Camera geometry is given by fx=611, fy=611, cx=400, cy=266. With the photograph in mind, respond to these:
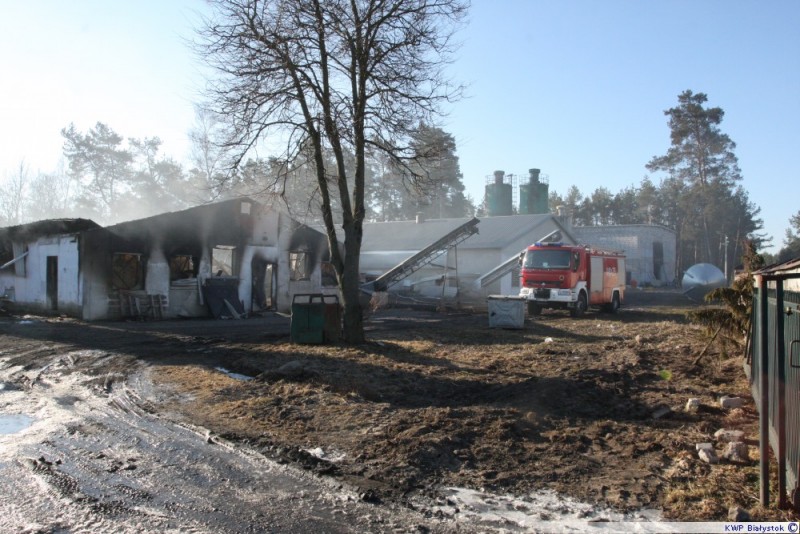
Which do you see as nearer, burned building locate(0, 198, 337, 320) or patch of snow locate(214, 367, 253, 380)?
patch of snow locate(214, 367, 253, 380)

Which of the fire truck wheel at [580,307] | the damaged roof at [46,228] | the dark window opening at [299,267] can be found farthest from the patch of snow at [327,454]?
the dark window opening at [299,267]

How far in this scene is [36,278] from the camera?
1018 inches

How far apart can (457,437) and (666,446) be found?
2307 millimetres

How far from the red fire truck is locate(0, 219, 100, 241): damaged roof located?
57.0 ft

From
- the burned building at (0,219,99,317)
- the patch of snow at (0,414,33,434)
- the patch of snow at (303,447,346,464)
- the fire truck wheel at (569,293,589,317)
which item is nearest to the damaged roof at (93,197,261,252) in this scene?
the burned building at (0,219,99,317)

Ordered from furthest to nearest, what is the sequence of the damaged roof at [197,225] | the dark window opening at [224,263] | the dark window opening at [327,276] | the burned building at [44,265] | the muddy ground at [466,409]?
the dark window opening at [327,276] < the dark window opening at [224,263] < the damaged roof at [197,225] < the burned building at [44,265] < the muddy ground at [466,409]

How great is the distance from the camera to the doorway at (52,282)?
2483 centimetres

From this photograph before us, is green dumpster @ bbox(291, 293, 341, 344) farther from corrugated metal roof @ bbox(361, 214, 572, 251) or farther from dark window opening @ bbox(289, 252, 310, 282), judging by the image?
corrugated metal roof @ bbox(361, 214, 572, 251)

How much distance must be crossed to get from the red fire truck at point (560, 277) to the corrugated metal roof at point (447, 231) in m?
12.0

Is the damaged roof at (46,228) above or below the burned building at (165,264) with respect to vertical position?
above

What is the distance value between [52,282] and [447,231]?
2509 centimetres

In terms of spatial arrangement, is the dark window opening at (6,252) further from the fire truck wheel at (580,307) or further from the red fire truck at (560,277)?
the fire truck wheel at (580,307)

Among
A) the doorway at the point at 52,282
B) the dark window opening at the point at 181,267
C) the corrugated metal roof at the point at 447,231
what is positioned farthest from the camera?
the corrugated metal roof at the point at 447,231

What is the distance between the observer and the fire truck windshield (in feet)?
82.8
